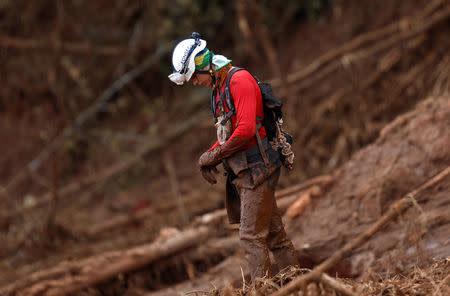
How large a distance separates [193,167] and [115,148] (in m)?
1.99

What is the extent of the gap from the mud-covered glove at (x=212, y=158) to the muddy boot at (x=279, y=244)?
61 cm

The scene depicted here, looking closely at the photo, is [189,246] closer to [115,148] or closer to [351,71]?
[351,71]

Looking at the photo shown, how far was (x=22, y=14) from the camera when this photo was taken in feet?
39.8

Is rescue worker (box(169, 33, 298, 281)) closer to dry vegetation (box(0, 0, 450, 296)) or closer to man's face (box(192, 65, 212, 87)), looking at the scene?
man's face (box(192, 65, 212, 87))

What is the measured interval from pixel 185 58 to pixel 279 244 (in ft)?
4.94

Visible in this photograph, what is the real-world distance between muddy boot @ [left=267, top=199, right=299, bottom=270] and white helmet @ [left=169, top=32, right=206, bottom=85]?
46.9 inches

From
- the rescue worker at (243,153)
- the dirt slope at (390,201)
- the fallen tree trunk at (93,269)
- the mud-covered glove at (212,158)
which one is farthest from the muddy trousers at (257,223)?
the fallen tree trunk at (93,269)

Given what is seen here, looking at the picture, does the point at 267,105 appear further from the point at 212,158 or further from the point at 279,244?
the point at 279,244

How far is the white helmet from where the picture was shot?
3234mm

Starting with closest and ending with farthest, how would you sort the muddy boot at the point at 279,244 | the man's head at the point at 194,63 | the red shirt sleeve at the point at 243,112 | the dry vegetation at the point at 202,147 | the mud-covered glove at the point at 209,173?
the red shirt sleeve at the point at 243,112 → the man's head at the point at 194,63 → the mud-covered glove at the point at 209,173 → the muddy boot at the point at 279,244 → the dry vegetation at the point at 202,147

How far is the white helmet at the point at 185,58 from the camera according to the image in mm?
3234

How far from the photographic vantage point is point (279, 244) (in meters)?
3.59

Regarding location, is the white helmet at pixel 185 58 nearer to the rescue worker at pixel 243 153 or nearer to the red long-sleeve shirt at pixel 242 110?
the rescue worker at pixel 243 153

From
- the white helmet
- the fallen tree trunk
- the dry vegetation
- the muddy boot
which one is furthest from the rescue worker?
the fallen tree trunk
